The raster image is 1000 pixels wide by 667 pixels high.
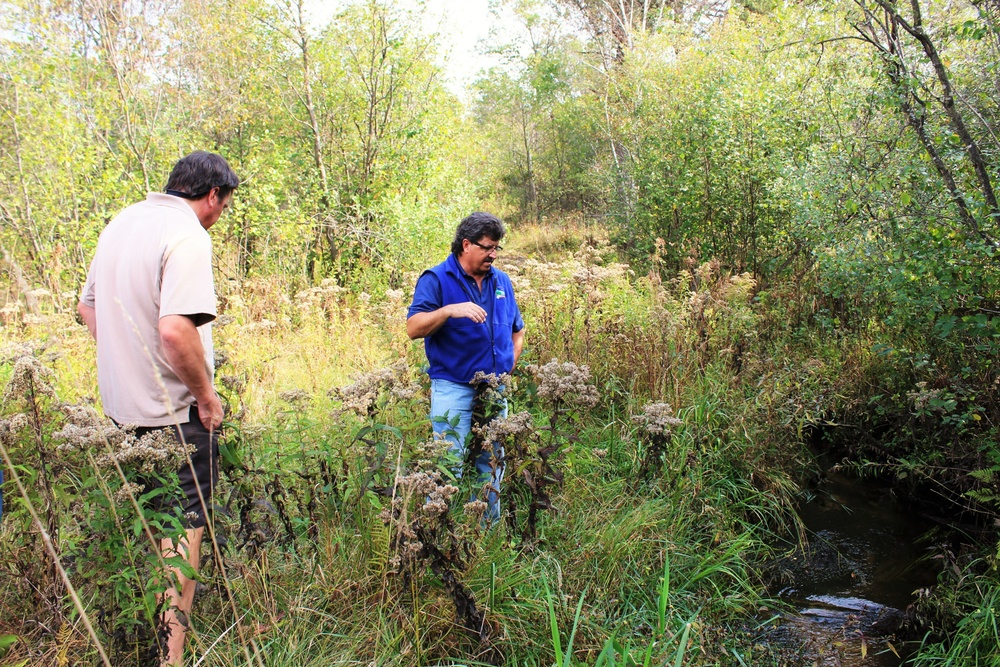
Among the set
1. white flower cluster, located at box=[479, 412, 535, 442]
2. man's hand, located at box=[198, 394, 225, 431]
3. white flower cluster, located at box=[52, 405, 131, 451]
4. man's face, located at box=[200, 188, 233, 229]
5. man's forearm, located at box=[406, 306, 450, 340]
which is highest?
man's face, located at box=[200, 188, 233, 229]

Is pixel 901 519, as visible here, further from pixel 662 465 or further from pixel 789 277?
pixel 789 277

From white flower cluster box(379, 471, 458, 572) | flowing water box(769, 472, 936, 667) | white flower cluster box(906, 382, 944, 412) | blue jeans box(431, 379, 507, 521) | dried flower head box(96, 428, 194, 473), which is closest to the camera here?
dried flower head box(96, 428, 194, 473)

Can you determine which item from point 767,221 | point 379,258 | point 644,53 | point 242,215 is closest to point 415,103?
point 379,258

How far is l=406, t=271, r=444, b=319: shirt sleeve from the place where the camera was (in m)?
3.28

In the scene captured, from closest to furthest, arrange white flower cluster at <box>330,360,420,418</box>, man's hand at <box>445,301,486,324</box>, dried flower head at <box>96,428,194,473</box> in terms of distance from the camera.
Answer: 1. dried flower head at <box>96,428,194,473</box>
2. white flower cluster at <box>330,360,420,418</box>
3. man's hand at <box>445,301,486,324</box>

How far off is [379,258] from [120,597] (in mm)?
7740

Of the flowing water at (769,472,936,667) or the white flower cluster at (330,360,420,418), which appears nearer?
the white flower cluster at (330,360,420,418)

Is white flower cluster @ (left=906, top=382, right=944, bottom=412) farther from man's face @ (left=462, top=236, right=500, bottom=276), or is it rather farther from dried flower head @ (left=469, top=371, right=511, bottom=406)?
man's face @ (left=462, top=236, right=500, bottom=276)

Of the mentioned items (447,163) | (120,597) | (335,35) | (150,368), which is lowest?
(120,597)

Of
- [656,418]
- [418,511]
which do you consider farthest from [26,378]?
[656,418]

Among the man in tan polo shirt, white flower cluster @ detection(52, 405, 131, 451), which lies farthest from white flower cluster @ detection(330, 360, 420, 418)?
white flower cluster @ detection(52, 405, 131, 451)

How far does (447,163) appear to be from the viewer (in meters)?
11.1

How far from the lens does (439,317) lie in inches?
125

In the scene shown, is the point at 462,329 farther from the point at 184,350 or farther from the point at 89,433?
the point at 89,433
